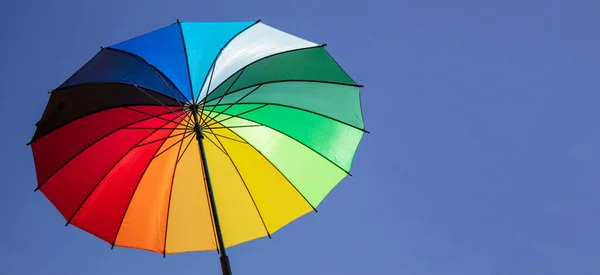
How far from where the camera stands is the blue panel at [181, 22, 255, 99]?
24.4 feet

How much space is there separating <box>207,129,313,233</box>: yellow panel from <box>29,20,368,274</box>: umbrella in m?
0.01

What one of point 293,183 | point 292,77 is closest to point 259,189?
point 293,183

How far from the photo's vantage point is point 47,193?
8.23 m

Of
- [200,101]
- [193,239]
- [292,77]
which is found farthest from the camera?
[193,239]

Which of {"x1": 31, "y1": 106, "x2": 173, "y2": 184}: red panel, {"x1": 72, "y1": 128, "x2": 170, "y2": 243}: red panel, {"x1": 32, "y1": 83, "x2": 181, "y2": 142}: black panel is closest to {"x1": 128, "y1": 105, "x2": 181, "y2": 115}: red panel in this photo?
{"x1": 31, "y1": 106, "x2": 173, "y2": 184}: red panel

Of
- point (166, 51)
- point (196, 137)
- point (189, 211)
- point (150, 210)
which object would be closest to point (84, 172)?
point (150, 210)

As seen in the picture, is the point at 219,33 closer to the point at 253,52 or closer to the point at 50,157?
the point at 253,52

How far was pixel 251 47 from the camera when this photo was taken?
7.93 metres

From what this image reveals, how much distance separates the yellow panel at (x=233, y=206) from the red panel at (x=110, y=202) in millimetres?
806

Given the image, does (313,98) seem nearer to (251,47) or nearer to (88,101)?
(251,47)

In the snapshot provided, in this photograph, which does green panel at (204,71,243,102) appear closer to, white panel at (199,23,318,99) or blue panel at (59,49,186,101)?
white panel at (199,23,318,99)

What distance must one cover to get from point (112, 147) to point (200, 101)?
1.56 m

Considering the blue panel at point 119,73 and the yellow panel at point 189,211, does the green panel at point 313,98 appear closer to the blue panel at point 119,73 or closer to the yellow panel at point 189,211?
the blue panel at point 119,73

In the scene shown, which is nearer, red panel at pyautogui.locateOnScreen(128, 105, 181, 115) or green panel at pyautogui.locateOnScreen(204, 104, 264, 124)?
red panel at pyautogui.locateOnScreen(128, 105, 181, 115)
